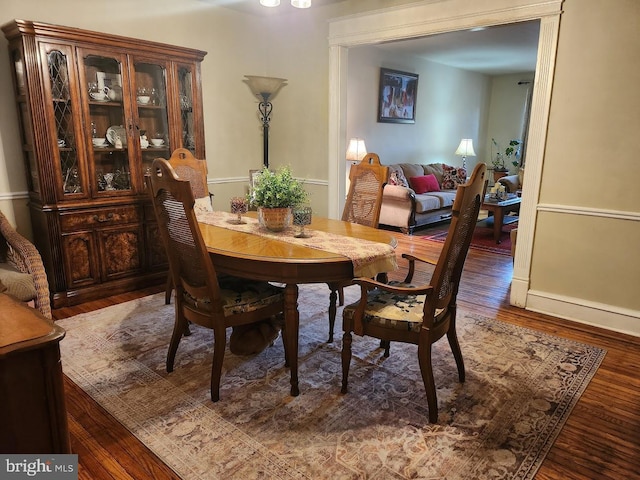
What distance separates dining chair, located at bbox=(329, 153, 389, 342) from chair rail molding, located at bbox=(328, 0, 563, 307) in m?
1.16

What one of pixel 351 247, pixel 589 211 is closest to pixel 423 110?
pixel 589 211

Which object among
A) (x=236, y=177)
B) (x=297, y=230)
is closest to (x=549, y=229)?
(x=297, y=230)

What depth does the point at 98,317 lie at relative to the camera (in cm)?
317

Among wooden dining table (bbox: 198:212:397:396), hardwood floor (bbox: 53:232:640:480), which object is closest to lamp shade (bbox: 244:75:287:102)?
wooden dining table (bbox: 198:212:397:396)

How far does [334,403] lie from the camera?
2.19 m

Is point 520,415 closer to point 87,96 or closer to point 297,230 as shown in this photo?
point 297,230

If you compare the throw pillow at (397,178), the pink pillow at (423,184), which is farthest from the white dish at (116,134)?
the pink pillow at (423,184)

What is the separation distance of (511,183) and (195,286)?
6306 millimetres

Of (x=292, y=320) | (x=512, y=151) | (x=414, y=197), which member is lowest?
(x=292, y=320)

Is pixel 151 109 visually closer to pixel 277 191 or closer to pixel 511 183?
pixel 277 191

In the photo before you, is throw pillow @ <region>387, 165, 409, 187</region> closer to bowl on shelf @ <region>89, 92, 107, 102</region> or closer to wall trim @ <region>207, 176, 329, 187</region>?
wall trim @ <region>207, 176, 329, 187</region>

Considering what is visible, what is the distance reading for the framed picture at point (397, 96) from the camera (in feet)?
21.9

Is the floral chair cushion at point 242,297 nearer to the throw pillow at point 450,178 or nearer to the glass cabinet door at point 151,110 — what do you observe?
the glass cabinet door at point 151,110

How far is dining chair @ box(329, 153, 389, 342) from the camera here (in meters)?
3.06
